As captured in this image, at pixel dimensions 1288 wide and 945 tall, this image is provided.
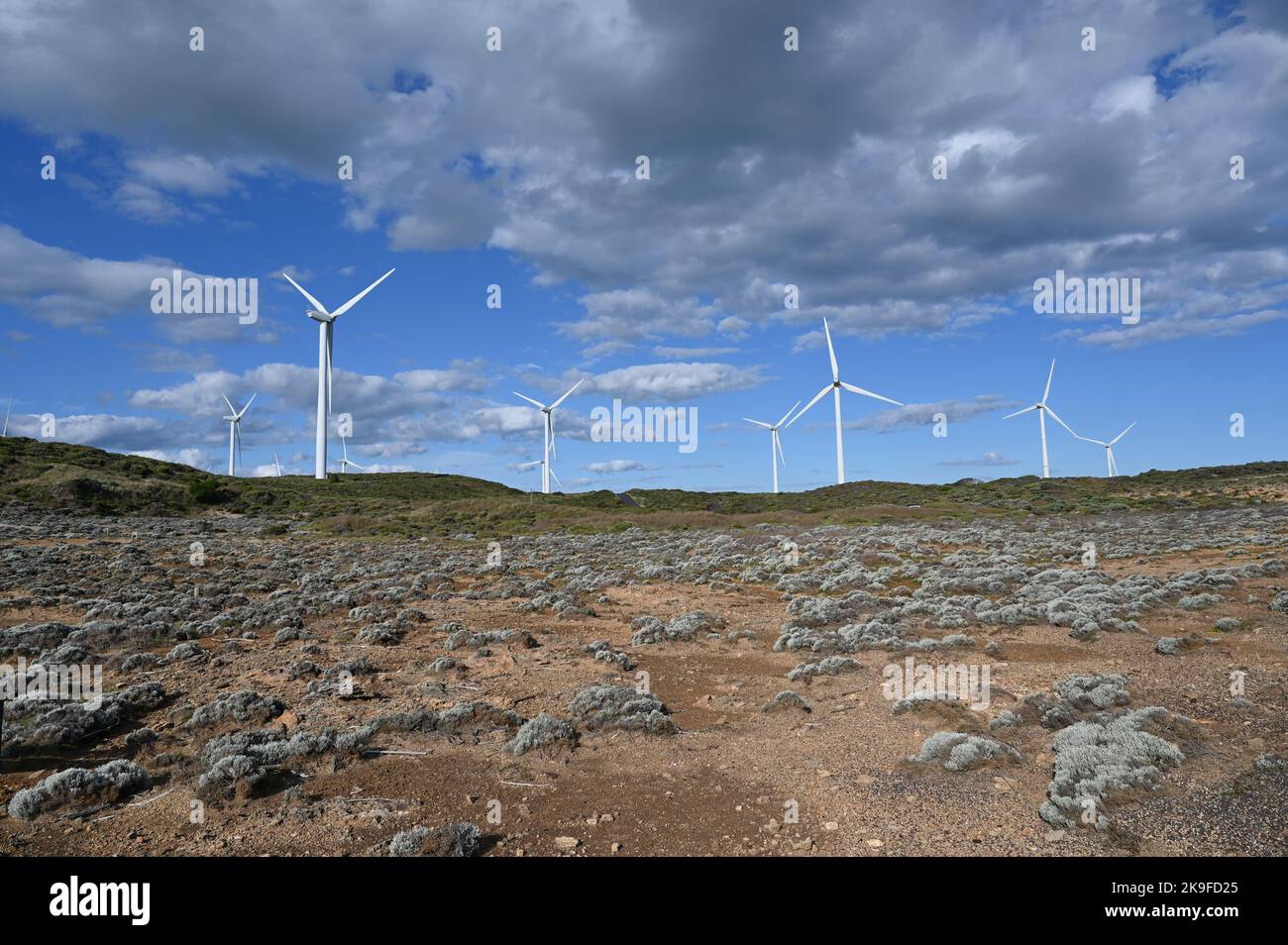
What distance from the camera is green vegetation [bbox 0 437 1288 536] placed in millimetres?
64125

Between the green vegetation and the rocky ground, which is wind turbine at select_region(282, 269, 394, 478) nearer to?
the green vegetation

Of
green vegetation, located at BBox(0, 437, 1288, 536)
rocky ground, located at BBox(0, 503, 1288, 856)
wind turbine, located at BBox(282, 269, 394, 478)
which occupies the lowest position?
rocky ground, located at BBox(0, 503, 1288, 856)

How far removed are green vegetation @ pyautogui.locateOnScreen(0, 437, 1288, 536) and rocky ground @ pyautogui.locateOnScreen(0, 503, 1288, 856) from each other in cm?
4006

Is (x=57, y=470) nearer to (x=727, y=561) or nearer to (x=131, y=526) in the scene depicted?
(x=131, y=526)

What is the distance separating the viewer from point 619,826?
7648 millimetres

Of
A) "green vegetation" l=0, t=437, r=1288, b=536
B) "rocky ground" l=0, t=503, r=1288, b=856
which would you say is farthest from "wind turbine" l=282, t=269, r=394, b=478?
"rocky ground" l=0, t=503, r=1288, b=856

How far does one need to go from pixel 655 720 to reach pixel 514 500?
71.8m

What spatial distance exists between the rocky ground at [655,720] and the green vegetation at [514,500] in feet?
131

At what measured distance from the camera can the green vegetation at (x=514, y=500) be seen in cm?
6412

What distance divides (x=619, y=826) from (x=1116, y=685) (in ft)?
28.1

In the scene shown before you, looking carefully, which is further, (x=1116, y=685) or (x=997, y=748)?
(x=1116, y=685)

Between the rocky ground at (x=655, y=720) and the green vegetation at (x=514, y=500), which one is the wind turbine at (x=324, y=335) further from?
the rocky ground at (x=655, y=720)

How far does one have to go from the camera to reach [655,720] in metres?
10.8
